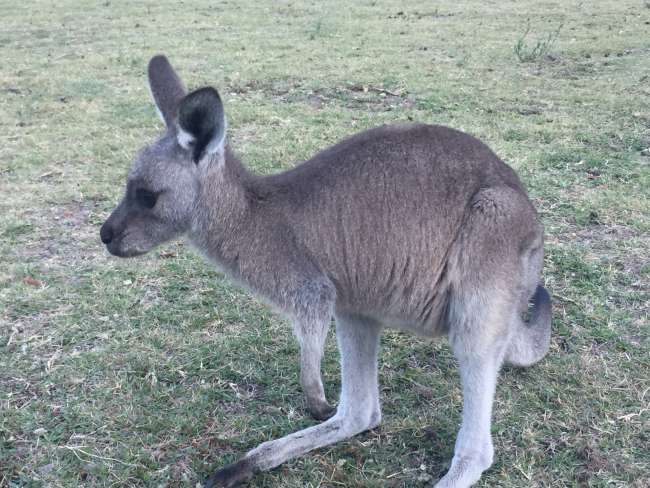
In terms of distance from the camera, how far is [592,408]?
2.52 metres

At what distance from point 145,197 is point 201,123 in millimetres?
350

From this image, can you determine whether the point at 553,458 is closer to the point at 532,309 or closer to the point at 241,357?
the point at 532,309

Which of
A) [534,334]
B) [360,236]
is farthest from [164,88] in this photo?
[534,334]

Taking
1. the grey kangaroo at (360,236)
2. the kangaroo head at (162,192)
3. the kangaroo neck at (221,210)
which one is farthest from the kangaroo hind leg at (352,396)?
the kangaroo head at (162,192)

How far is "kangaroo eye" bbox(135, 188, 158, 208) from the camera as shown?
89.2 inches

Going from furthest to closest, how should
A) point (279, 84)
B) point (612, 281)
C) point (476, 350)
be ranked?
point (279, 84) < point (612, 281) < point (476, 350)

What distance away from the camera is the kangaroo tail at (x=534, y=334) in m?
2.56

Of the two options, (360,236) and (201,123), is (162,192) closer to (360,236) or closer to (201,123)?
(201,123)

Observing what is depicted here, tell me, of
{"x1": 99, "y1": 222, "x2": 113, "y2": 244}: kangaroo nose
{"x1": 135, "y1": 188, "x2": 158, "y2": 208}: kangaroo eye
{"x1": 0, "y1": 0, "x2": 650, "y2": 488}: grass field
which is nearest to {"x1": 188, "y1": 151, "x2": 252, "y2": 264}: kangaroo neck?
{"x1": 135, "y1": 188, "x2": 158, "y2": 208}: kangaroo eye

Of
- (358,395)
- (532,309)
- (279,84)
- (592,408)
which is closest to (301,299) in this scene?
(358,395)

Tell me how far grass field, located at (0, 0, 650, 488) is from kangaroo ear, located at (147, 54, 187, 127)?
1.07m

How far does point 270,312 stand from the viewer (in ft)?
10.4

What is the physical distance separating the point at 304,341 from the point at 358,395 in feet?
1.14

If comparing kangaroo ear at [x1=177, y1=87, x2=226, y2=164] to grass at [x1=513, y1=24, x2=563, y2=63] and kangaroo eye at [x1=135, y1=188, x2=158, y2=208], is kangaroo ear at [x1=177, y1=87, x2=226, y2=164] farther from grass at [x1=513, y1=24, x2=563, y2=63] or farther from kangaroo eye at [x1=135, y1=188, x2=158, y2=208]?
grass at [x1=513, y1=24, x2=563, y2=63]
